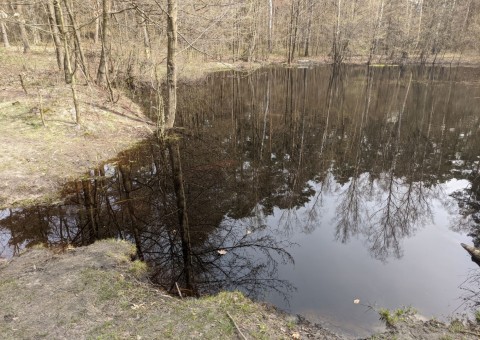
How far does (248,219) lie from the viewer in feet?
28.7

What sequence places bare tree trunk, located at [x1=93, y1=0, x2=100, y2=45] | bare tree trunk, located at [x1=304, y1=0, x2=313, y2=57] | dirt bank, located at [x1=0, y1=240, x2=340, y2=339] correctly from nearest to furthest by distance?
dirt bank, located at [x1=0, y1=240, x2=340, y2=339], bare tree trunk, located at [x1=93, y1=0, x2=100, y2=45], bare tree trunk, located at [x1=304, y1=0, x2=313, y2=57]

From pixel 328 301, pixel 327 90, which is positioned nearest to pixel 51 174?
pixel 328 301

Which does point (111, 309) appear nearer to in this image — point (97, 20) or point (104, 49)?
point (104, 49)

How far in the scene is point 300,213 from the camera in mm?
9102

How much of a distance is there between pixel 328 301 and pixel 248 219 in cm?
329

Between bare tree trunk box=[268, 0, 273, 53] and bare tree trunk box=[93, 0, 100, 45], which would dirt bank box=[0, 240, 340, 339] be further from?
bare tree trunk box=[268, 0, 273, 53]

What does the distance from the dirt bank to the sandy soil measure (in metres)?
3.90

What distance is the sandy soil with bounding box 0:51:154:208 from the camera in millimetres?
9500

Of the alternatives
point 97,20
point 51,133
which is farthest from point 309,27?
point 51,133

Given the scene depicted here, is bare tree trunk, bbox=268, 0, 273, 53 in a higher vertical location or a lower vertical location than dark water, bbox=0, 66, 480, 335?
higher

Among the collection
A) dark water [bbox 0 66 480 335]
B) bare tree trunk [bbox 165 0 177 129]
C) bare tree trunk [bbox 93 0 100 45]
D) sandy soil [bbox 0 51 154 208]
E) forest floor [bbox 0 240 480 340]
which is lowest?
dark water [bbox 0 66 480 335]

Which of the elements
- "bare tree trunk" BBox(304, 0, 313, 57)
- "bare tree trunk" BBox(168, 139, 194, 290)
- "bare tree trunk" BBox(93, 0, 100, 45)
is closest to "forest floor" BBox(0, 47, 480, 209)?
"bare tree trunk" BBox(168, 139, 194, 290)

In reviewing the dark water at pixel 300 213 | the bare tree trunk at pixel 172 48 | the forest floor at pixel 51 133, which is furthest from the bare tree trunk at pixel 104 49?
the dark water at pixel 300 213

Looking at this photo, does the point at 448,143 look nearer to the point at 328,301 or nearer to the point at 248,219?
the point at 248,219
